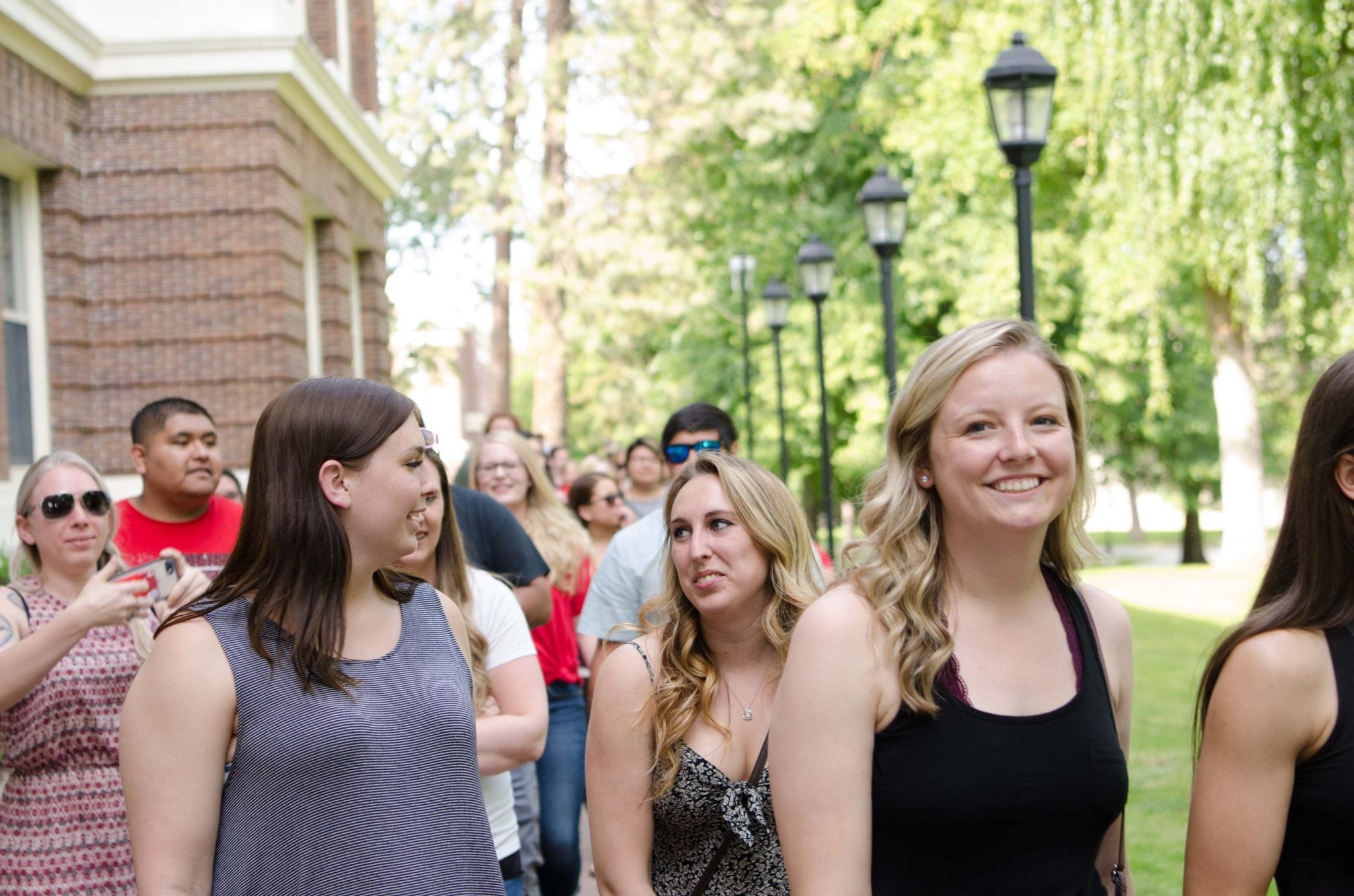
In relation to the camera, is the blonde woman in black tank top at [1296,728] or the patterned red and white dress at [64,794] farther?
the patterned red and white dress at [64,794]

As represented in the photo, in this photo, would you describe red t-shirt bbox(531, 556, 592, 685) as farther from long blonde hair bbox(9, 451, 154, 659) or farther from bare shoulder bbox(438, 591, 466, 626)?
bare shoulder bbox(438, 591, 466, 626)

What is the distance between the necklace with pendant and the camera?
3369 millimetres

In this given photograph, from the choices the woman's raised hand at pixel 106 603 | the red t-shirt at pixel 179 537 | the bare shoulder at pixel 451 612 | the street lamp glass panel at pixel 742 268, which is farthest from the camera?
the street lamp glass panel at pixel 742 268

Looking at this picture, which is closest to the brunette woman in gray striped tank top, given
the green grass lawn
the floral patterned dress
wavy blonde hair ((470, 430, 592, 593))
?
the floral patterned dress

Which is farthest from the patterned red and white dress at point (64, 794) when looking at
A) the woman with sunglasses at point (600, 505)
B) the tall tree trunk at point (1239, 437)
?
the tall tree trunk at point (1239, 437)

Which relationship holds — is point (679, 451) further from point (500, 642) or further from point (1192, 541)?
point (1192, 541)

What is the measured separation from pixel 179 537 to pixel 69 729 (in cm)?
157

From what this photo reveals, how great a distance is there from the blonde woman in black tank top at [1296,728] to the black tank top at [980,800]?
223 millimetres

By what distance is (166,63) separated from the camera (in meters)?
11.7

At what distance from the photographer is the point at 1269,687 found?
8.00ft

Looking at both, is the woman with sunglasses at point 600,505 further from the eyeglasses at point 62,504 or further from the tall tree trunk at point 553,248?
the tall tree trunk at point 553,248

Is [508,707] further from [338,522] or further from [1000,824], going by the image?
[1000,824]

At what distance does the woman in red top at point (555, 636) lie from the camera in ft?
18.1

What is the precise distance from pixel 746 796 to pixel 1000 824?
3.04 feet
